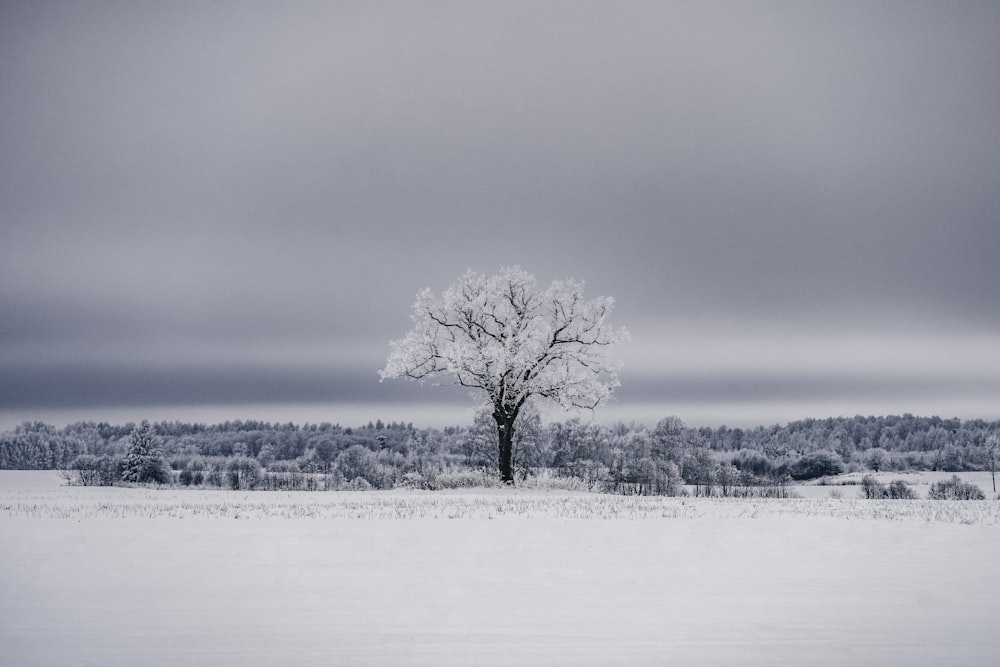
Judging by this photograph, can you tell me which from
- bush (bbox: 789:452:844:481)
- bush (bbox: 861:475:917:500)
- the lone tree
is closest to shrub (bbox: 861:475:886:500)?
bush (bbox: 861:475:917:500)

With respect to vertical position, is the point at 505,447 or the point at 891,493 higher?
the point at 505,447

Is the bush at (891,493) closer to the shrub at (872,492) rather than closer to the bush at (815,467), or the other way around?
the shrub at (872,492)

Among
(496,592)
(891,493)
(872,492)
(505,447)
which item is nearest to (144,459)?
(505,447)

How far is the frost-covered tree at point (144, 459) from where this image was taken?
58.4 meters

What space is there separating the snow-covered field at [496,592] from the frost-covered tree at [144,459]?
44.2m

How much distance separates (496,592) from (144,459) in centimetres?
5680

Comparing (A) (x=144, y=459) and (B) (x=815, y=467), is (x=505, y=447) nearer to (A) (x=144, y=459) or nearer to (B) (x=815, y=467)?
(A) (x=144, y=459)

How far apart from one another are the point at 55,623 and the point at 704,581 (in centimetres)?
835

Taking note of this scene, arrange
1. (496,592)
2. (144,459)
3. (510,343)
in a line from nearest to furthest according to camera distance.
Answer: (496,592)
(510,343)
(144,459)

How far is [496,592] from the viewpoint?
1037 cm

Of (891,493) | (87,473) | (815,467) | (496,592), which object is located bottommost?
(815,467)

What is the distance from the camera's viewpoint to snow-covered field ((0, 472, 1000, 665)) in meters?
7.98

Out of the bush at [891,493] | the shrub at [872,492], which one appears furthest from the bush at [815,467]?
the bush at [891,493]

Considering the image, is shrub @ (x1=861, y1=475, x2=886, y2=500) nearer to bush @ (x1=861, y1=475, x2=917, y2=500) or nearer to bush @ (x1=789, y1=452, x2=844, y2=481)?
bush @ (x1=861, y1=475, x2=917, y2=500)
